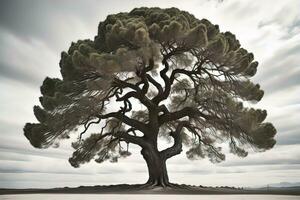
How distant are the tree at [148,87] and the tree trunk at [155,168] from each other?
0.02 metres

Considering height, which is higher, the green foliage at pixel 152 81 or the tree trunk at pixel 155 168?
the green foliage at pixel 152 81

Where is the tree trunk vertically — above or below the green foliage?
below

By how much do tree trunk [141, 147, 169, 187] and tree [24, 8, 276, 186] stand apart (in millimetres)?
19

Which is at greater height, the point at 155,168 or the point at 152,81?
the point at 152,81

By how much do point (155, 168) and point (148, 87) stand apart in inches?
62.2

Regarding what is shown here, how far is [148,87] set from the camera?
8539 mm

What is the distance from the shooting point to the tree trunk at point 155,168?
8.17 meters

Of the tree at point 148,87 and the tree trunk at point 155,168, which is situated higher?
the tree at point 148,87

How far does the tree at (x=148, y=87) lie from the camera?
777cm

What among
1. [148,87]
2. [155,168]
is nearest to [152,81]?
[148,87]

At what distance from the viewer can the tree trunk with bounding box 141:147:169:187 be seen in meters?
8.17

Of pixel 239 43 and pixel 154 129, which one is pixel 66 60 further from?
pixel 239 43

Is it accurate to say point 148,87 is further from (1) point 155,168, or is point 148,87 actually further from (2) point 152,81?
(1) point 155,168

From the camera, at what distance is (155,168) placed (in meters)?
8.19
